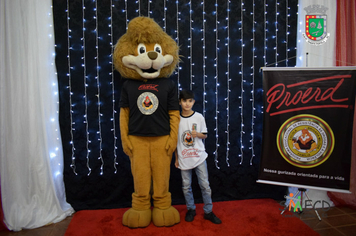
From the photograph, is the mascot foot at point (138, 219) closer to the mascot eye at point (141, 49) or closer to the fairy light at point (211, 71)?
the fairy light at point (211, 71)

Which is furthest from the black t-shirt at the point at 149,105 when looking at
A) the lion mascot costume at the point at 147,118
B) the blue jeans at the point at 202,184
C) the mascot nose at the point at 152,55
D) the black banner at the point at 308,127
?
the black banner at the point at 308,127

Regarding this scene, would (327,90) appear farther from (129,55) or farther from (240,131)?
(129,55)

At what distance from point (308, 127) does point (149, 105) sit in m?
1.61

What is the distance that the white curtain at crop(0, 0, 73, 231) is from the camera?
252 centimetres

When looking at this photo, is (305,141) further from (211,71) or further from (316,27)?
(316,27)

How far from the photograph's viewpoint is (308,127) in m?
2.58

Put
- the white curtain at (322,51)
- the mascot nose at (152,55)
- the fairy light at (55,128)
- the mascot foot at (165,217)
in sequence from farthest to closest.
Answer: the white curtain at (322,51) → the fairy light at (55,128) → the mascot foot at (165,217) → the mascot nose at (152,55)

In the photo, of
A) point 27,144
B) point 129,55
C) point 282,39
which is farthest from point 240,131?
point 27,144

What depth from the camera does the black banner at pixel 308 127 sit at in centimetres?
250

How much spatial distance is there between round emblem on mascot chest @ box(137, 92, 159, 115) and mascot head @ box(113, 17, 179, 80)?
179mm

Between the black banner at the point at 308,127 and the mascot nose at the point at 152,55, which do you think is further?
the black banner at the point at 308,127

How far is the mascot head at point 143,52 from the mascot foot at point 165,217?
1.29m

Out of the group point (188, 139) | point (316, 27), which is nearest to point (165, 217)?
point (188, 139)

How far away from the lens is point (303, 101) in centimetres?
260
